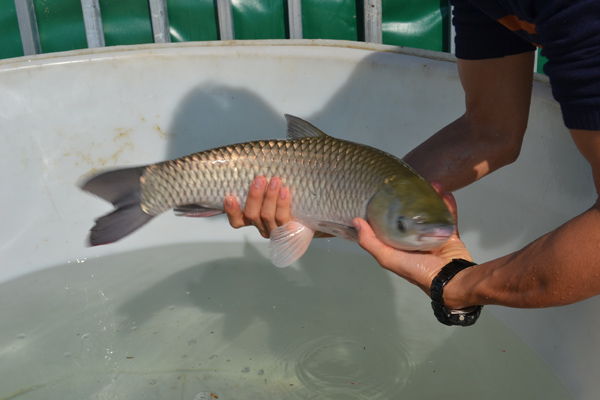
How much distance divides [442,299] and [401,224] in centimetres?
14

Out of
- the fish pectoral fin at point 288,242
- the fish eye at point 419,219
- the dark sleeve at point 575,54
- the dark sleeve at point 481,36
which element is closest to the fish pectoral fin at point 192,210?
the fish pectoral fin at point 288,242

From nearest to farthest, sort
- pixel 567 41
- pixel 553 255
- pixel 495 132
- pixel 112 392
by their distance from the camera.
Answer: pixel 567 41 < pixel 553 255 < pixel 495 132 < pixel 112 392

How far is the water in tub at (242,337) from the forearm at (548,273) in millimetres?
497

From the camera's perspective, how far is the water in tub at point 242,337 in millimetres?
1384

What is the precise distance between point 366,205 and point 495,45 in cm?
38

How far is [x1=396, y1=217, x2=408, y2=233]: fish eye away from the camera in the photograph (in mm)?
979

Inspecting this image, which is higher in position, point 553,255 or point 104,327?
point 553,255

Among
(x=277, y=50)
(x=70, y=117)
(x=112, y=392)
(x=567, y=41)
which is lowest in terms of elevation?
(x=112, y=392)

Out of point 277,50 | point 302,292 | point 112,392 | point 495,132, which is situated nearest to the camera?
point 495,132

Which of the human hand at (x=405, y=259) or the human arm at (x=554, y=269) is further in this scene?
the human hand at (x=405, y=259)

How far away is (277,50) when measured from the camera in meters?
1.83

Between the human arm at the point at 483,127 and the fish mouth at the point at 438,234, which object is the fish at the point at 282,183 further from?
the human arm at the point at 483,127

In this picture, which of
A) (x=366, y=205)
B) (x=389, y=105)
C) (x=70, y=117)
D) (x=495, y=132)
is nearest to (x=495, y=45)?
(x=495, y=132)

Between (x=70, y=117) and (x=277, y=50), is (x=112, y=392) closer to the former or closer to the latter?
(x=70, y=117)
